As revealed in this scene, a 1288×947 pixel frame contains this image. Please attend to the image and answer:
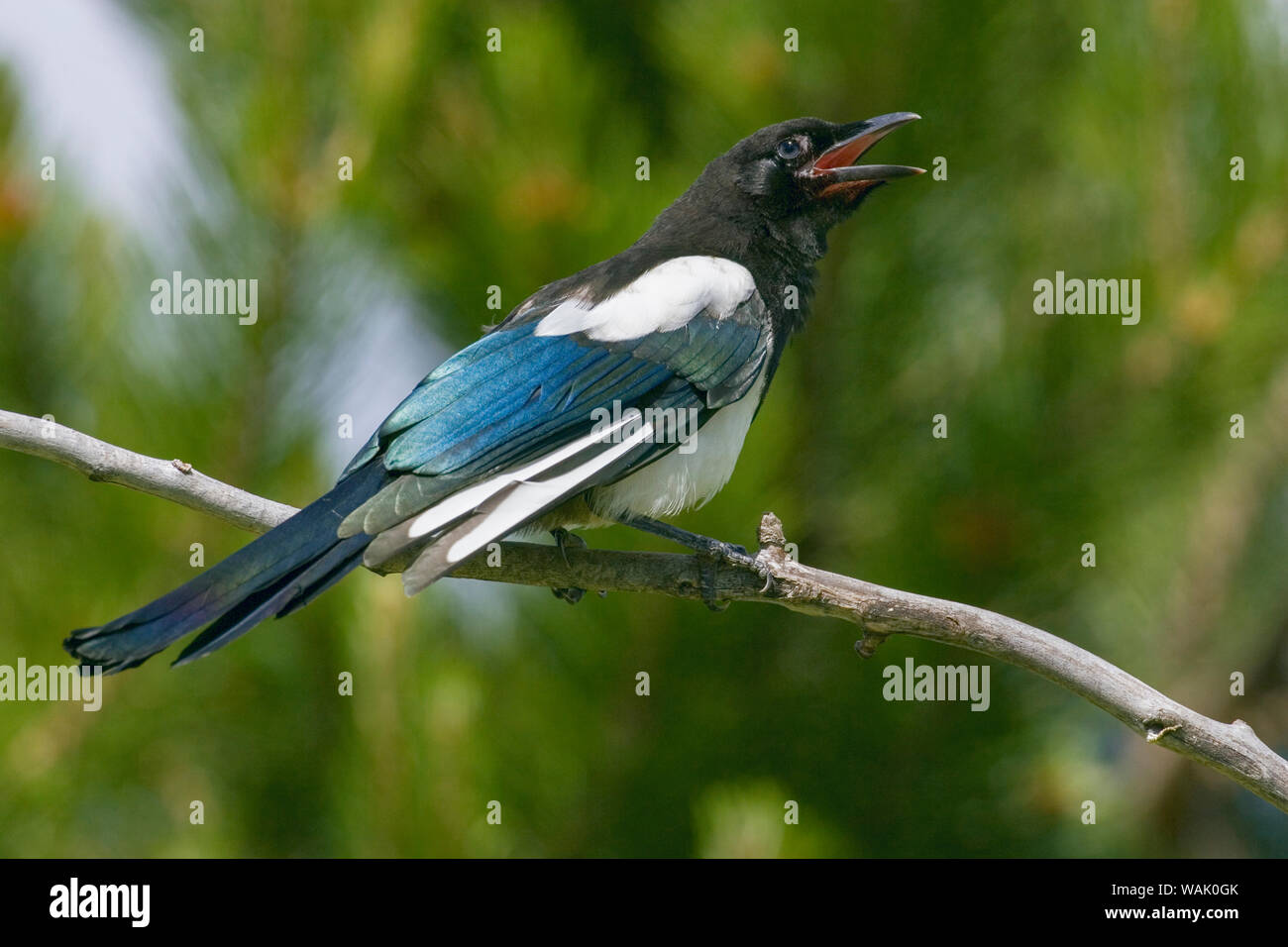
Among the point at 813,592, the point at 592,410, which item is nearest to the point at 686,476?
the point at 592,410

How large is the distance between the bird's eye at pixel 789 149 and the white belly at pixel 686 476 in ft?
1.75

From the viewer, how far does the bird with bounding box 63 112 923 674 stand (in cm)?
204

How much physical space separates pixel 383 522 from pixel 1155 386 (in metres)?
1.82

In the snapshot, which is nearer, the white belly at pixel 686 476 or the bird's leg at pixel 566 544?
the bird's leg at pixel 566 544

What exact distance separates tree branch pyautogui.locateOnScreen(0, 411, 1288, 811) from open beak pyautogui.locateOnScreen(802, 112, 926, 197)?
1.07m

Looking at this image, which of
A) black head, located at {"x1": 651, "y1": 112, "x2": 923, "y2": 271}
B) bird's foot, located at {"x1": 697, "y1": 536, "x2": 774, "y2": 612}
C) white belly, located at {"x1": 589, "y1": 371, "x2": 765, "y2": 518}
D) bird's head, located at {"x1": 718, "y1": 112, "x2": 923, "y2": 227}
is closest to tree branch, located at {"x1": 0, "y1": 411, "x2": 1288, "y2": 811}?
bird's foot, located at {"x1": 697, "y1": 536, "x2": 774, "y2": 612}

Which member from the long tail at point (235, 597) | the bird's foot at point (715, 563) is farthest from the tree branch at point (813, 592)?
the long tail at point (235, 597)

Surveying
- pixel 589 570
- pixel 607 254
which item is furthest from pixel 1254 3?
pixel 589 570

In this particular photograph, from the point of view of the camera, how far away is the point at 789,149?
119 inches

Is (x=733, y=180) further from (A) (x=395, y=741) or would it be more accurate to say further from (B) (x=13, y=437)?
(B) (x=13, y=437)

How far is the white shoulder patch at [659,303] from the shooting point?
2.66 m

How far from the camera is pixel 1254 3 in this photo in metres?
3.24

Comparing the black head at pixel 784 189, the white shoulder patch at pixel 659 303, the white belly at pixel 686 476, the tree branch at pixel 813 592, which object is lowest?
the tree branch at pixel 813 592

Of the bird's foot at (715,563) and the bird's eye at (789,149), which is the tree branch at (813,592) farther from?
the bird's eye at (789,149)
